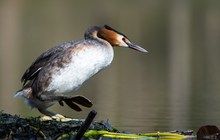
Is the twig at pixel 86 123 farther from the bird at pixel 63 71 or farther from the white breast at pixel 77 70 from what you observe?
the white breast at pixel 77 70

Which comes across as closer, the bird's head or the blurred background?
the bird's head

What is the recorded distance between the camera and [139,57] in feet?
103

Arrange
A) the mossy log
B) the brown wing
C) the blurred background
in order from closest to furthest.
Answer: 1. the mossy log
2. the brown wing
3. the blurred background

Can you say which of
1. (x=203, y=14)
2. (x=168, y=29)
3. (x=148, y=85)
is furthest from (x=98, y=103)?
(x=203, y=14)

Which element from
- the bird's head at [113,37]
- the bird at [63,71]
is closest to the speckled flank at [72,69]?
the bird at [63,71]

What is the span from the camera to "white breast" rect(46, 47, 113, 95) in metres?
10.8

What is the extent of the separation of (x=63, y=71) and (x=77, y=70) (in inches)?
7.0

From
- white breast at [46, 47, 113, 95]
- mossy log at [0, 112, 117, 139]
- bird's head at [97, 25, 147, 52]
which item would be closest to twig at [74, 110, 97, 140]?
mossy log at [0, 112, 117, 139]

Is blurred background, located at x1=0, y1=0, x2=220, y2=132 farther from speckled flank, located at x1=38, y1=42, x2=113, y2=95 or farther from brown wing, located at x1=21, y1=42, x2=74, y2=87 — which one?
brown wing, located at x1=21, y1=42, x2=74, y2=87

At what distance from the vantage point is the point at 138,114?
13625 millimetres

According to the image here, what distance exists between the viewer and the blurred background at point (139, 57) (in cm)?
1408

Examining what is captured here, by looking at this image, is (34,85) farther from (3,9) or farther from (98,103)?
(3,9)

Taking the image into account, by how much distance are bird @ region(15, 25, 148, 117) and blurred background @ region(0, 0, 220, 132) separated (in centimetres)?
96

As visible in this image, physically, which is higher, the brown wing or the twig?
the brown wing
